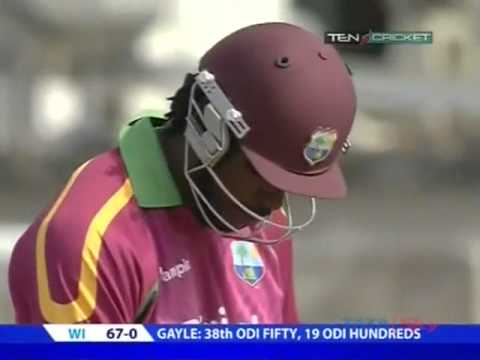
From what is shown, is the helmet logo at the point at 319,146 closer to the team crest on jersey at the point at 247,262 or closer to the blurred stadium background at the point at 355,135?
the team crest on jersey at the point at 247,262

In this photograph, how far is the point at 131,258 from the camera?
1196mm

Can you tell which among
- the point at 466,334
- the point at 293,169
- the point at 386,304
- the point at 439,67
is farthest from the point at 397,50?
the point at 466,334

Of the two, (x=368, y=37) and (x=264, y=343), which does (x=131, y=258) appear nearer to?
(x=264, y=343)

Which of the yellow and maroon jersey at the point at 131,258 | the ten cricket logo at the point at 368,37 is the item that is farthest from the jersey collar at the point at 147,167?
the ten cricket logo at the point at 368,37

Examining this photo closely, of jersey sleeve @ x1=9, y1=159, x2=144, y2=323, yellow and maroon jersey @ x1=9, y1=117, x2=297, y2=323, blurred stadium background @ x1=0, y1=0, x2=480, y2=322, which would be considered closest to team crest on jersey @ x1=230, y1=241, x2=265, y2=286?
yellow and maroon jersey @ x1=9, y1=117, x2=297, y2=323

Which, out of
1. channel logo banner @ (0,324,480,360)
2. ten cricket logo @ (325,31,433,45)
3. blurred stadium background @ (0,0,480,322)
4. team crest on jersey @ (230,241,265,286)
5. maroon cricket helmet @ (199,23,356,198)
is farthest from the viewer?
blurred stadium background @ (0,0,480,322)

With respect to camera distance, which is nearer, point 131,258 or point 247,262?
point 131,258

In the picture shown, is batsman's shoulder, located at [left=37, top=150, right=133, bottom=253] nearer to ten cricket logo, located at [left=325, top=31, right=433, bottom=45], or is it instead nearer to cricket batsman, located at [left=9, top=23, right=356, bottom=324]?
cricket batsman, located at [left=9, top=23, right=356, bottom=324]

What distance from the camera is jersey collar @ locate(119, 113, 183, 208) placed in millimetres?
1243

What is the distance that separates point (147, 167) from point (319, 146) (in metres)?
0.20

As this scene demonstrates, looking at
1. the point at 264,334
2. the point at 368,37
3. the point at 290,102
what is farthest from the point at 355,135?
the point at 264,334

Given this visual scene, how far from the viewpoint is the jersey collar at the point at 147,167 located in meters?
1.24

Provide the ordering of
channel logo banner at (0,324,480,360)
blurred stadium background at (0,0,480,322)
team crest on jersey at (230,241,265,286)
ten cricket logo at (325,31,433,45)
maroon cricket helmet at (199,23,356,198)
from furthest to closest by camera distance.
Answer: blurred stadium background at (0,0,480,322), ten cricket logo at (325,31,433,45), team crest on jersey at (230,241,265,286), maroon cricket helmet at (199,23,356,198), channel logo banner at (0,324,480,360)

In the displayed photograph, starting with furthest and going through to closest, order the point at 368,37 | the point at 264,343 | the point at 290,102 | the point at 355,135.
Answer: the point at 355,135 < the point at 368,37 < the point at 290,102 < the point at 264,343
